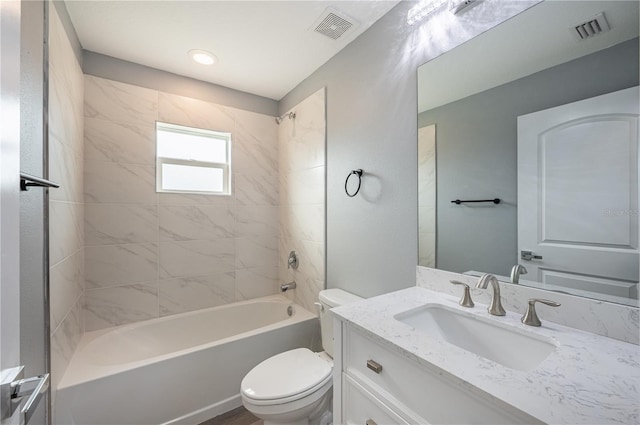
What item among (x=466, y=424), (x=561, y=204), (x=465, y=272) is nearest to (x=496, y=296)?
(x=465, y=272)

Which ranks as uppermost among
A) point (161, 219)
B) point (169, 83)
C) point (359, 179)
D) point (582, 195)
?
point (169, 83)

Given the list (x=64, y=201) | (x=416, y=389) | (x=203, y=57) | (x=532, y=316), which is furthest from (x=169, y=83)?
(x=532, y=316)

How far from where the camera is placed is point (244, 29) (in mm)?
1709

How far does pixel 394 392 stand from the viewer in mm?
803

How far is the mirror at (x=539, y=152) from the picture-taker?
83 cm

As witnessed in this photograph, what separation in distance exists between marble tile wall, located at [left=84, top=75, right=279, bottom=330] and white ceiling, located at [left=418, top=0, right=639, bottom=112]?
177 centimetres

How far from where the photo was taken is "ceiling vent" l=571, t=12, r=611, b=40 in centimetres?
86

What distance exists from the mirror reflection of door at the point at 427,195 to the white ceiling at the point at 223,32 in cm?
83

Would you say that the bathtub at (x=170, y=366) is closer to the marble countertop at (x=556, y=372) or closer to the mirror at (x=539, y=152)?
the marble countertop at (x=556, y=372)

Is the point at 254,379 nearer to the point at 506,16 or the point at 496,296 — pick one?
the point at 496,296

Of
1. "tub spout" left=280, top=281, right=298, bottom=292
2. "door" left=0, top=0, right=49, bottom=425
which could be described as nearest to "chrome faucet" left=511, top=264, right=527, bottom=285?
"door" left=0, top=0, right=49, bottom=425

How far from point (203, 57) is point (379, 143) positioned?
1.52 m

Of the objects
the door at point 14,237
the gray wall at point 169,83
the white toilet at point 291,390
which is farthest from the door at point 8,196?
the gray wall at point 169,83

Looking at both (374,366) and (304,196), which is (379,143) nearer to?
(304,196)
